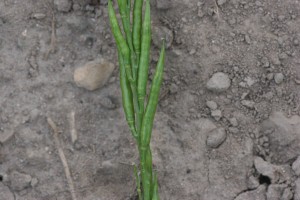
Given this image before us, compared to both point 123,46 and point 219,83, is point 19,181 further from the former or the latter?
point 219,83

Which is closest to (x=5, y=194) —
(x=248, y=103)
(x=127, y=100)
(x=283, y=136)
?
(x=127, y=100)

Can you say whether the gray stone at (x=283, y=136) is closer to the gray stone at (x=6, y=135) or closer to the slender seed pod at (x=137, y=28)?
the slender seed pod at (x=137, y=28)

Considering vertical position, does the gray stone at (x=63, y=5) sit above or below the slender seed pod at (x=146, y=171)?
above

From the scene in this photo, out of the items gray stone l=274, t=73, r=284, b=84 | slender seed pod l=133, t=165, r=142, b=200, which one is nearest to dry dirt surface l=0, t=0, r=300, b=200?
gray stone l=274, t=73, r=284, b=84

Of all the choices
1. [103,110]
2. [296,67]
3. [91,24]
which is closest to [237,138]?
[296,67]

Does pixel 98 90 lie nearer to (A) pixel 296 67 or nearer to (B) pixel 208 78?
(B) pixel 208 78

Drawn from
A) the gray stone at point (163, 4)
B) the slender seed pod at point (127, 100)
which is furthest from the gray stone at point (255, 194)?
the gray stone at point (163, 4)

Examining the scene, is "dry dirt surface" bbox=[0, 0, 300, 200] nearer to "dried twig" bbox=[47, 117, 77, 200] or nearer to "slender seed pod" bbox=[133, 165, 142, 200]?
"dried twig" bbox=[47, 117, 77, 200]
